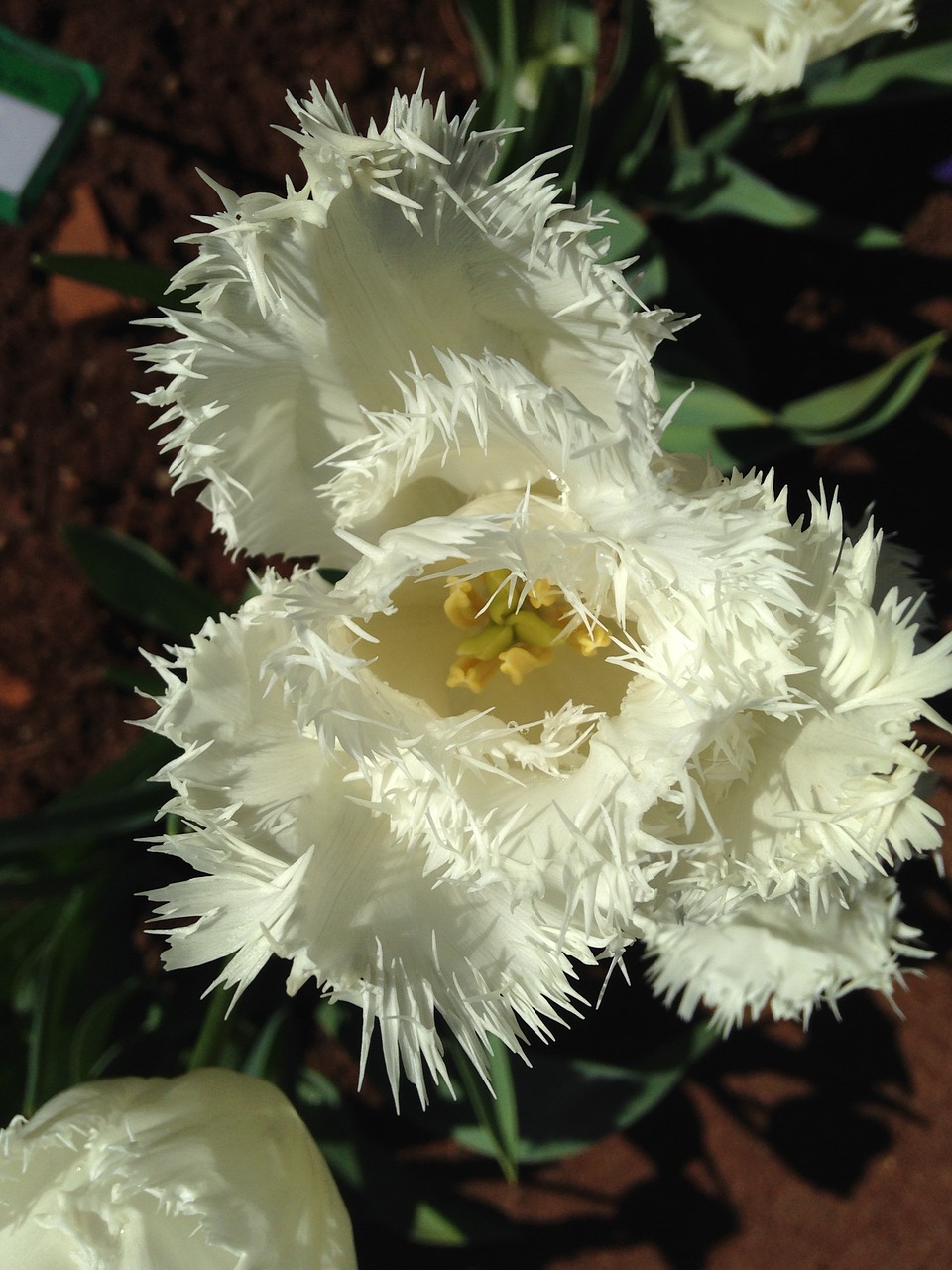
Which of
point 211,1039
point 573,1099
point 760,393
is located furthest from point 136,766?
point 760,393

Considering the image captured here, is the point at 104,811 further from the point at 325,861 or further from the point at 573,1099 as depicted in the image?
the point at 573,1099

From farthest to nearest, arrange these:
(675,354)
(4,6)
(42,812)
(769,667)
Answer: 1. (4,6)
2. (675,354)
3. (42,812)
4. (769,667)

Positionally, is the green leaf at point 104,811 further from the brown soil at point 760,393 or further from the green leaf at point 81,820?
the brown soil at point 760,393

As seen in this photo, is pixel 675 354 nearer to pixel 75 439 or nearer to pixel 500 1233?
pixel 75 439

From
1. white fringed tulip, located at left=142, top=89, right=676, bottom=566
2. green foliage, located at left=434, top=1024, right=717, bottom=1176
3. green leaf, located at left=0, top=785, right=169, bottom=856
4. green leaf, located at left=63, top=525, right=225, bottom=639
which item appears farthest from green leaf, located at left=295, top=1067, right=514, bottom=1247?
white fringed tulip, located at left=142, top=89, right=676, bottom=566

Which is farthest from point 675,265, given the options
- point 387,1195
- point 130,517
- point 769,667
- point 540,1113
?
point 387,1195

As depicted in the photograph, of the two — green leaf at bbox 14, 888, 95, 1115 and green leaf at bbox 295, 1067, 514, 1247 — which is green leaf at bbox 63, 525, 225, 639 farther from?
green leaf at bbox 295, 1067, 514, 1247
